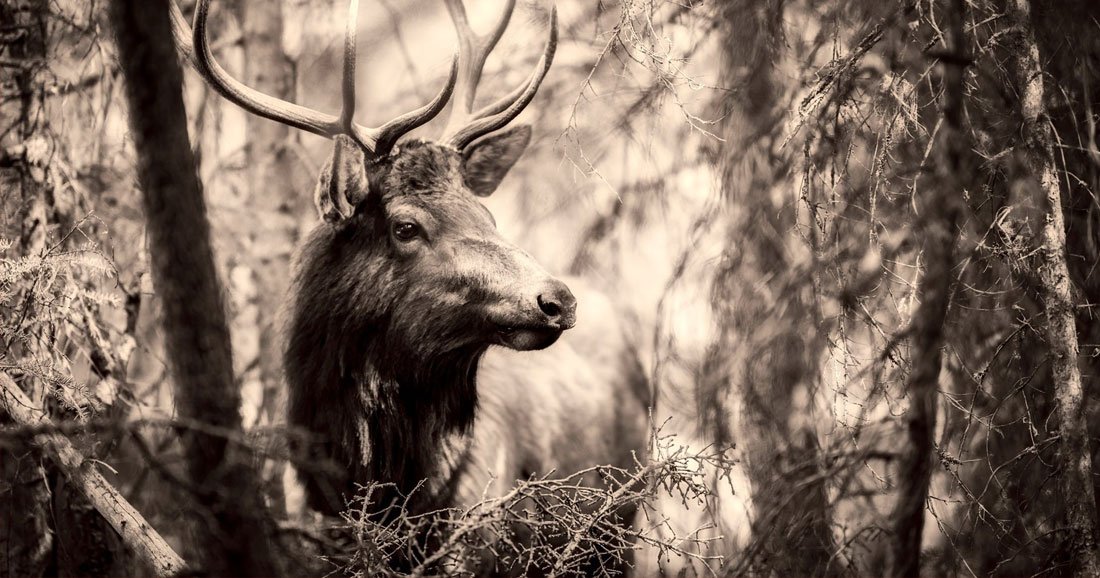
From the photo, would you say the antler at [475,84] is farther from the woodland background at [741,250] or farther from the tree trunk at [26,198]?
the tree trunk at [26,198]

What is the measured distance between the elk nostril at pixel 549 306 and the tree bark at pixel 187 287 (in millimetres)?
1998

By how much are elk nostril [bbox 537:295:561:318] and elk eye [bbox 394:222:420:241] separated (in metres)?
0.74

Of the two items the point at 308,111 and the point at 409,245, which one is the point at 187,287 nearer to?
the point at 409,245

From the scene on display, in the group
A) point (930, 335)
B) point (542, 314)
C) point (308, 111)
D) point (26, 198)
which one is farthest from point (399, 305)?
point (930, 335)

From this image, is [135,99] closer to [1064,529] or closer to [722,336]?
[1064,529]

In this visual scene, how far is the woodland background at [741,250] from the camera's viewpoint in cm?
420

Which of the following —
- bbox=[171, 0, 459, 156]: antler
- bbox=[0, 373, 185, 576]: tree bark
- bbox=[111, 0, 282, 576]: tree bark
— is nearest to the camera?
bbox=[111, 0, 282, 576]: tree bark

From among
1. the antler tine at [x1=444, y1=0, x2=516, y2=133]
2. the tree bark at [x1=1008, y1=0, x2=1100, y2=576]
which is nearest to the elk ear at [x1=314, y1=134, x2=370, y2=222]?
the antler tine at [x1=444, y1=0, x2=516, y2=133]

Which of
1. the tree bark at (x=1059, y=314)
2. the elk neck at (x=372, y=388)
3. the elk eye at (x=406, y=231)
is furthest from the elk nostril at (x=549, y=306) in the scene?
the tree bark at (x=1059, y=314)

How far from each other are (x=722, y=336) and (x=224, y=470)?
4529mm

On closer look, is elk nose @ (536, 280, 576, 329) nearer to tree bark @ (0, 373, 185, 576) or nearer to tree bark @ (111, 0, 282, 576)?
tree bark @ (0, 373, 185, 576)

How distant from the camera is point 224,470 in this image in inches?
106

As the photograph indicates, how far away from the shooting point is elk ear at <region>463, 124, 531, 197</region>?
5.64m

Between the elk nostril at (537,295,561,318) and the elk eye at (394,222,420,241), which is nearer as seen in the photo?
the elk nostril at (537,295,561,318)
